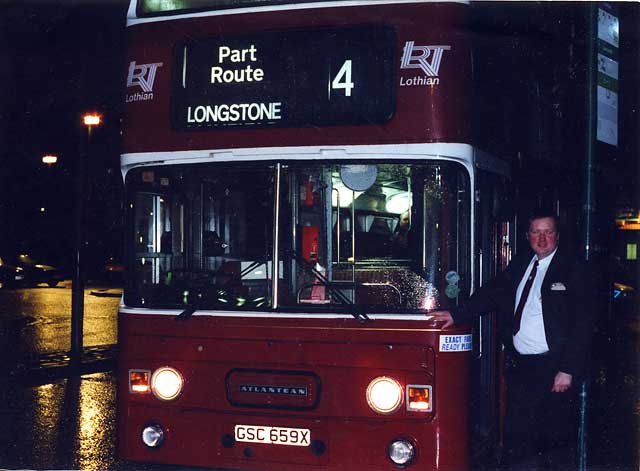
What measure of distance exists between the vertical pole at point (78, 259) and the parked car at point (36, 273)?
23.8m

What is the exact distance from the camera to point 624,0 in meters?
6.06

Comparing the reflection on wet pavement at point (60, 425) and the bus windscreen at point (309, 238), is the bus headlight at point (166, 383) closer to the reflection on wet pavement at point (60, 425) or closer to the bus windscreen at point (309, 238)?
the bus windscreen at point (309, 238)

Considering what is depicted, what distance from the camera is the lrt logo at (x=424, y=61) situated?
16.8 feet

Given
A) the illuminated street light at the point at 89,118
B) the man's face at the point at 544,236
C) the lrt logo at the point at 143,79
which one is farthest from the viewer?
the illuminated street light at the point at 89,118

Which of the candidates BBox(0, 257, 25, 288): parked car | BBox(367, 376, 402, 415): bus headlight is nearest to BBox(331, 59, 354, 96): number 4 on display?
BBox(367, 376, 402, 415): bus headlight

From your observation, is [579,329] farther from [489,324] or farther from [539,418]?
[489,324]

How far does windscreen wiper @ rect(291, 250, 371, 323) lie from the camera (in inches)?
200

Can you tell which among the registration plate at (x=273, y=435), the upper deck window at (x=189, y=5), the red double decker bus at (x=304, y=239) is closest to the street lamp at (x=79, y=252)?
the upper deck window at (x=189, y=5)

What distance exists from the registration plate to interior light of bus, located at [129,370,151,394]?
69 centimetres

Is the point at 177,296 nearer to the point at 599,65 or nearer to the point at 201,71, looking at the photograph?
the point at 201,71

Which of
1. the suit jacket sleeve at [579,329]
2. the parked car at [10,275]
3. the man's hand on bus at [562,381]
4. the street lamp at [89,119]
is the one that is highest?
the street lamp at [89,119]

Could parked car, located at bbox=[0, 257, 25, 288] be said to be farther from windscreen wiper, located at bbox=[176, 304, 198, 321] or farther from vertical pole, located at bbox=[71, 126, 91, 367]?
windscreen wiper, located at bbox=[176, 304, 198, 321]

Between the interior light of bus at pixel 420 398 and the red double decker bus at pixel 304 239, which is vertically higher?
the red double decker bus at pixel 304 239

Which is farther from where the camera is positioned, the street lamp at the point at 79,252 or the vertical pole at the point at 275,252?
the street lamp at the point at 79,252
